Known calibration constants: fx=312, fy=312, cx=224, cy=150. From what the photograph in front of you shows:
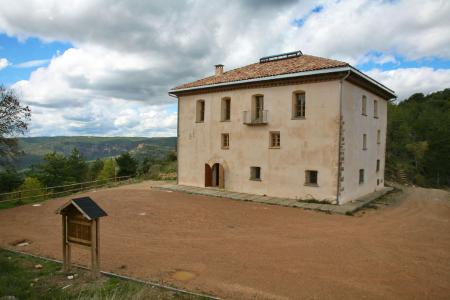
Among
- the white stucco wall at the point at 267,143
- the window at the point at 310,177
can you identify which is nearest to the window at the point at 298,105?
the white stucco wall at the point at 267,143

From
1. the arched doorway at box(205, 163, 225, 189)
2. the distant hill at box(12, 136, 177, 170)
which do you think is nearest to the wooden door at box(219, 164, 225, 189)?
the arched doorway at box(205, 163, 225, 189)

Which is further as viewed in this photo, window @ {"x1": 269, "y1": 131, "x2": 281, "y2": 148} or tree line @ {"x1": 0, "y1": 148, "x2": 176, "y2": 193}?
tree line @ {"x1": 0, "y1": 148, "x2": 176, "y2": 193}

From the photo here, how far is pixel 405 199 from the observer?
1712 cm

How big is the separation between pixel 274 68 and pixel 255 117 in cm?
299

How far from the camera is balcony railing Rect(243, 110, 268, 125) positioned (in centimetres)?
1731

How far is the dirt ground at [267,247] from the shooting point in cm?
657

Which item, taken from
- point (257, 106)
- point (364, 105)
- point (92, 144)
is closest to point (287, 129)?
point (257, 106)

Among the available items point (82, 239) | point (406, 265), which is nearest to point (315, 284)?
point (406, 265)

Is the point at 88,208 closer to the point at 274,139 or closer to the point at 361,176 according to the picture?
the point at 274,139

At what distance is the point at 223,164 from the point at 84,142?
619ft

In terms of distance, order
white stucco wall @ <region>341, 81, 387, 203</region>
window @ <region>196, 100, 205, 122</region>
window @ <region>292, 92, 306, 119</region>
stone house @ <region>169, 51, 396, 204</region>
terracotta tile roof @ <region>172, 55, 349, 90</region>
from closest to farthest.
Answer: stone house @ <region>169, 51, 396, 204</region>, white stucco wall @ <region>341, 81, 387, 203</region>, terracotta tile roof @ <region>172, 55, 349, 90</region>, window @ <region>292, 92, 306, 119</region>, window @ <region>196, 100, 205, 122</region>

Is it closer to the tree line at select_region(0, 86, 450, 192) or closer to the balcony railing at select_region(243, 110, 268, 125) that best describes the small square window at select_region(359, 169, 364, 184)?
the balcony railing at select_region(243, 110, 268, 125)

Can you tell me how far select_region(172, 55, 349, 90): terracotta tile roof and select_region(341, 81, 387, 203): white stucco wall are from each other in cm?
169

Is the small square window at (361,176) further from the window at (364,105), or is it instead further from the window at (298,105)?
the window at (298,105)
